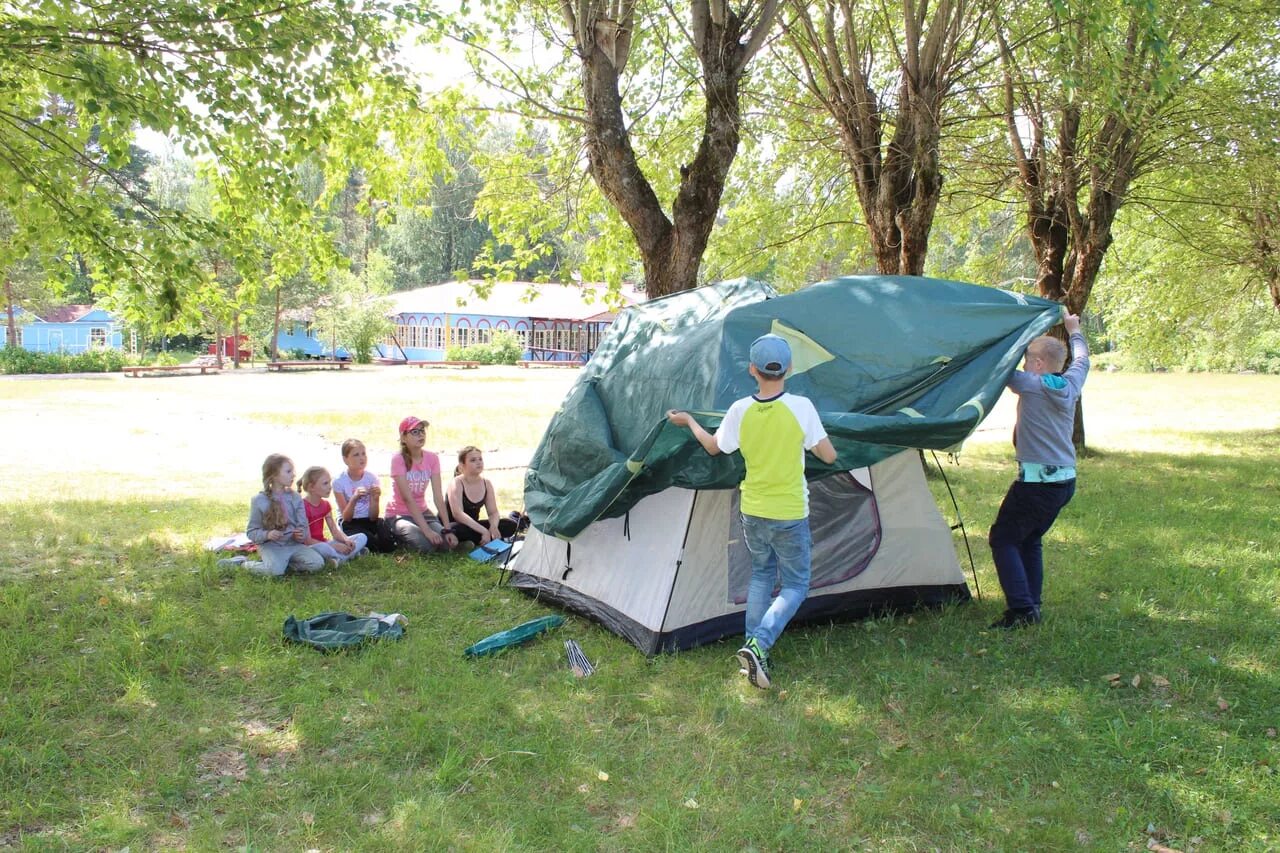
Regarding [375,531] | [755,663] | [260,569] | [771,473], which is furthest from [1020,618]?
[260,569]

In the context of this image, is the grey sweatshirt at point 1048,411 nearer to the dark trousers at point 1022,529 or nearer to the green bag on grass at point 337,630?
the dark trousers at point 1022,529

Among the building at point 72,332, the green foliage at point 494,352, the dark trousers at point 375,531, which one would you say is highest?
the building at point 72,332

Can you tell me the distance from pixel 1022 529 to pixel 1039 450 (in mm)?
493

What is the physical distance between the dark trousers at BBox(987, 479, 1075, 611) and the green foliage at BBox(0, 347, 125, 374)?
1630 inches

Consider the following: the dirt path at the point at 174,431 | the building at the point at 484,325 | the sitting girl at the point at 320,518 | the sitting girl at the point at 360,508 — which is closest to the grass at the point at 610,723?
the sitting girl at the point at 320,518

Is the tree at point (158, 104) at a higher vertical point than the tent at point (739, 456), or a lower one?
higher

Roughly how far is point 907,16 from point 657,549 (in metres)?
7.09

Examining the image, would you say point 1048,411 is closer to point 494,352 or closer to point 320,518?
point 320,518

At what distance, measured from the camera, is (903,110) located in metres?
10.1

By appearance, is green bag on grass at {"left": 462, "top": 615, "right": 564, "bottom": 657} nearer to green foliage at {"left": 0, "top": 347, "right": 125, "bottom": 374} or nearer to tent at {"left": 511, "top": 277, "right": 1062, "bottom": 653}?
tent at {"left": 511, "top": 277, "right": 1062, "bottom": 653}

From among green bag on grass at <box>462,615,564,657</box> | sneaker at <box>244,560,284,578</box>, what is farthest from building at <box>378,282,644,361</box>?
green bag on grass at <box>462,615,564,657</box>

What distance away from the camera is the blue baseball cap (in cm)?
475

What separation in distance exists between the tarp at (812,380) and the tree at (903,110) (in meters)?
4.66

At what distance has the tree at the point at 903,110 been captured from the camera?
9680 mm
